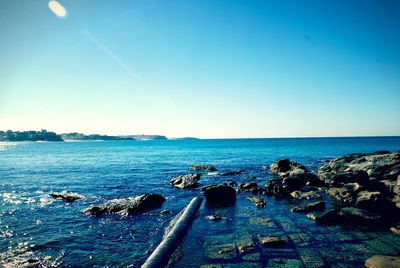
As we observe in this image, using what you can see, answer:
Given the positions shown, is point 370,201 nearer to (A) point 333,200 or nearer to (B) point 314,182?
(A) point 333,200

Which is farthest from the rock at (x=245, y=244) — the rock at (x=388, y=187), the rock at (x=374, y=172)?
the rock at (x=374, y=172)

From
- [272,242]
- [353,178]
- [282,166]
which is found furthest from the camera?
[282,166]

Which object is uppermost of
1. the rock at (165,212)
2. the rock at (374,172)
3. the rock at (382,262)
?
the rock at (374,172)

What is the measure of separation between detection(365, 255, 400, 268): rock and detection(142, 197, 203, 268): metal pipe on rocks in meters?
8.83

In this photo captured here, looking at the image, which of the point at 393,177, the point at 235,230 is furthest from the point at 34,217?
the point at 393,177

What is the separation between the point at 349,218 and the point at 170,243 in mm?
11946

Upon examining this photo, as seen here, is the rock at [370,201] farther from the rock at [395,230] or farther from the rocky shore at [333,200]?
the rock at [395,230]

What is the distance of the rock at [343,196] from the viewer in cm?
2167

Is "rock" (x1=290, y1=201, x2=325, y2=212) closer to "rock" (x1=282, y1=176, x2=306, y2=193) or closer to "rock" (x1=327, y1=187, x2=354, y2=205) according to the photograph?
"rock" (x1=327, y1=187, x2=354, y2=205)

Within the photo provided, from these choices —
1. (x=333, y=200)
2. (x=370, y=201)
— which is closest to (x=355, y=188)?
(x=333, y=200)

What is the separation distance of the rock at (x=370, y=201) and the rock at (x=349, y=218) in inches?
92.5

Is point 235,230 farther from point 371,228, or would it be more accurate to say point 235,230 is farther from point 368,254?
point 371,228

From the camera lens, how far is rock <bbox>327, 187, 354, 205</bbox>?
21.7 m

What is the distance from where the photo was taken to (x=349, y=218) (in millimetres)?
16594
